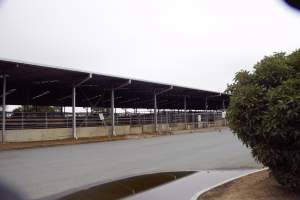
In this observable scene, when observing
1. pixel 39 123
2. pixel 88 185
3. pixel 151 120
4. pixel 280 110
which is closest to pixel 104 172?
pixel 88 185

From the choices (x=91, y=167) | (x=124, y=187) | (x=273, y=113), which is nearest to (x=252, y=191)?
(x=273, y=113)

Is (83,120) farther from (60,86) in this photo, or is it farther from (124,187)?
(124,187)

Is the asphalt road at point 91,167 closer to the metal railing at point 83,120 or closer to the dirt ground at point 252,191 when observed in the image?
the dirt ground at point 252,191

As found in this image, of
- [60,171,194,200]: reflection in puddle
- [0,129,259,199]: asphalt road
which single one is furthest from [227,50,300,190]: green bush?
[0,129,259,199]: asphalt road

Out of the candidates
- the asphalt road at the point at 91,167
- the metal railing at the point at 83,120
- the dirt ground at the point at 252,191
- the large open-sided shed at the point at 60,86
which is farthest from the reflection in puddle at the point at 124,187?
the metal railing at the point at 83,120

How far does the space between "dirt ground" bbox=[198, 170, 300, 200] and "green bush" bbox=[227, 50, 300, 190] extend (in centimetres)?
28

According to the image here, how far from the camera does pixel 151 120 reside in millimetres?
40688

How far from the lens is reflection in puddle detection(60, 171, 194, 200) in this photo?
830 centimetres

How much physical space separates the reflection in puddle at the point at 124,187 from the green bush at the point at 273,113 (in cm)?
274

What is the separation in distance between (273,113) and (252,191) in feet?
6.14

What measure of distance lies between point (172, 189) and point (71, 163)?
6.05 metres

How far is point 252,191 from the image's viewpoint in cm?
775

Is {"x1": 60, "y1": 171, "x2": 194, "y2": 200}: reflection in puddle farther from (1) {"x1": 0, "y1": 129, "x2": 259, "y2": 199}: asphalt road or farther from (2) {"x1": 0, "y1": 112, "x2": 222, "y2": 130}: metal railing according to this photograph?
(2) {"x1": 0, "y1": 112, "x2": 222, "y2": 130}: metal railing

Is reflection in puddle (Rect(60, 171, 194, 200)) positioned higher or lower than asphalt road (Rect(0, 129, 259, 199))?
lower
